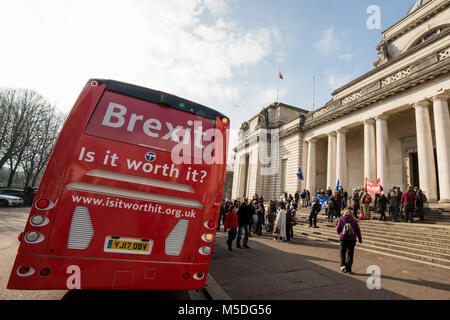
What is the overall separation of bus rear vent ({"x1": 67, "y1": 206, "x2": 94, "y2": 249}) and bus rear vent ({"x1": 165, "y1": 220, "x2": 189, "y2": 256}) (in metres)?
1.05

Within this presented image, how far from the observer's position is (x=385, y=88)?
16281 millimetres

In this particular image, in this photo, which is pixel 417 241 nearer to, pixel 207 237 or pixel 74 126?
pixel 207 237

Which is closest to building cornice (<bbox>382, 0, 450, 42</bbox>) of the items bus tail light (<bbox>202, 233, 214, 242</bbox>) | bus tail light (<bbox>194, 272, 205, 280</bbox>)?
bus tail light (<bbox>202, 233, 214, 242</bbox>)

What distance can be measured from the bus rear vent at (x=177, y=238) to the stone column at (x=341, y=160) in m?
18.2

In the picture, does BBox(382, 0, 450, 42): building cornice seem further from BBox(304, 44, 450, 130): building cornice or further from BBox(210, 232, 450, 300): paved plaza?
BBox(210, 232, 450, 300): paved plaza

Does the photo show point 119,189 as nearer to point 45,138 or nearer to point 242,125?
point 45,138

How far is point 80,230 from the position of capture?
119 inches

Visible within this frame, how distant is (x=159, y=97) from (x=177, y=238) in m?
2.31

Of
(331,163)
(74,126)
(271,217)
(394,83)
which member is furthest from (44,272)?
(331,163)

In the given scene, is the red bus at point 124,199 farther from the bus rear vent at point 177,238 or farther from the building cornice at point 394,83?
the building cornice at point 394,83

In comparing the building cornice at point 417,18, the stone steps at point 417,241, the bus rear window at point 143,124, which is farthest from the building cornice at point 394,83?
the bus rear window at point 143,124

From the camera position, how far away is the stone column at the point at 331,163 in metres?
19.9

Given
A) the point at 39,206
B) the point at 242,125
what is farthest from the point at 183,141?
the point at 242,125

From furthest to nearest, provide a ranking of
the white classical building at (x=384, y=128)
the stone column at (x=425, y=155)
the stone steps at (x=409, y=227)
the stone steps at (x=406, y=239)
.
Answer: the white classical building at (x=384, y=128), the stone column at (x=425, y=155), the stone steps at (x=409, y=227), the stone steps at (x=406, y=239)
